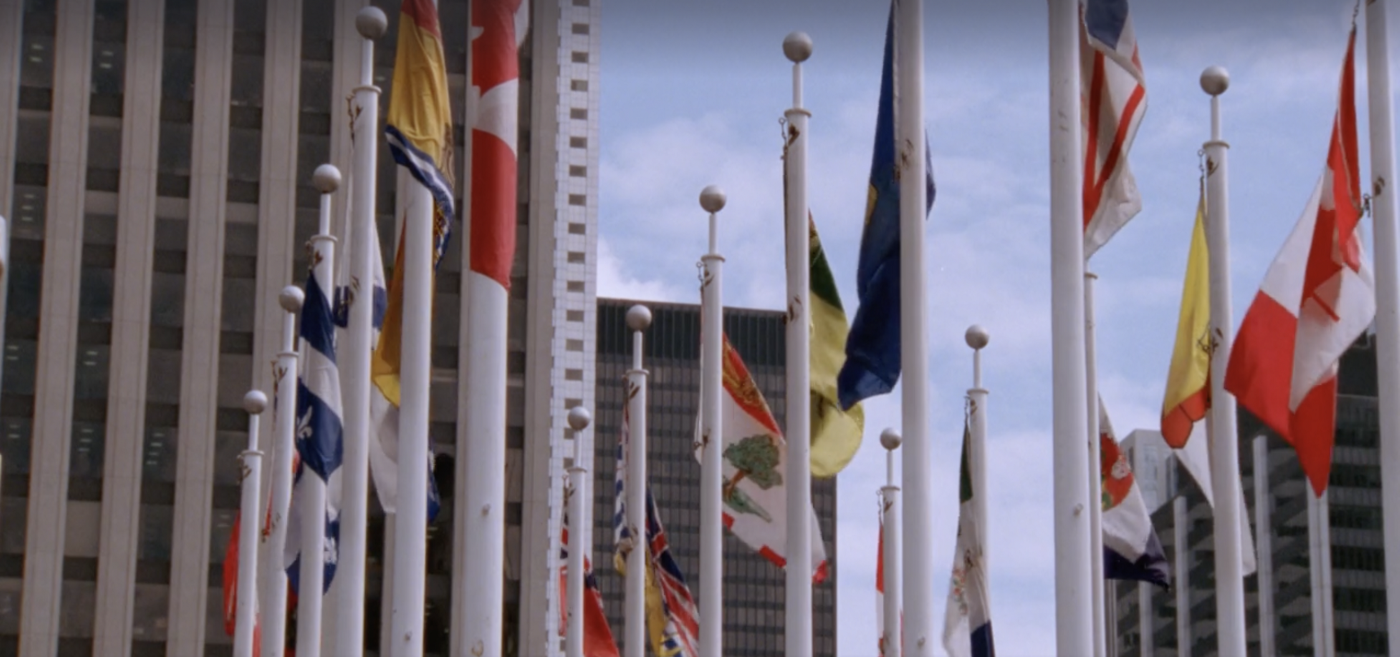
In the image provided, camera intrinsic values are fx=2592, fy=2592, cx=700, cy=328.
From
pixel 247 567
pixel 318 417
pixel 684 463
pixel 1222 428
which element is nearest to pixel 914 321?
pixel 1222 428

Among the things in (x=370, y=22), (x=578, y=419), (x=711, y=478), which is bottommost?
(x=711, y=478)

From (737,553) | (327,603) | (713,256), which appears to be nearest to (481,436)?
(713,256)

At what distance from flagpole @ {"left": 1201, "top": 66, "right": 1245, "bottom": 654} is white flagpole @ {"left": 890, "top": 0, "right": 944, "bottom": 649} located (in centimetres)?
361

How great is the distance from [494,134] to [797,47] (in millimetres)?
5188

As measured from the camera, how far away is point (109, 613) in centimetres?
6838

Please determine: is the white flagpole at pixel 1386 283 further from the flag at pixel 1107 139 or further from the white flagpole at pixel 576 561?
the white flagpole at pixel 576 561

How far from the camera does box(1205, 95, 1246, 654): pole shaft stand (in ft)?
97.9

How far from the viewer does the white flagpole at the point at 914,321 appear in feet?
92.3

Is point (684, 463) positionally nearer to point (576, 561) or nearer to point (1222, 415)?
A: point (576, 561)

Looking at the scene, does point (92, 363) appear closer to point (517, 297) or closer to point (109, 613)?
point (109, 613)

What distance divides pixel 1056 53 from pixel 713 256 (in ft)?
29.4

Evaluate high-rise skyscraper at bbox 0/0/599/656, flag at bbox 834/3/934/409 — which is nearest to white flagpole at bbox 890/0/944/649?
flag at bbox 834/3/934/409

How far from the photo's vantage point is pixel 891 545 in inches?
1636

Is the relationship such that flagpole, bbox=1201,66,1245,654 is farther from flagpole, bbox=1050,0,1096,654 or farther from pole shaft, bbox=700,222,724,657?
pole shaft, bbox=700,222,724,657
